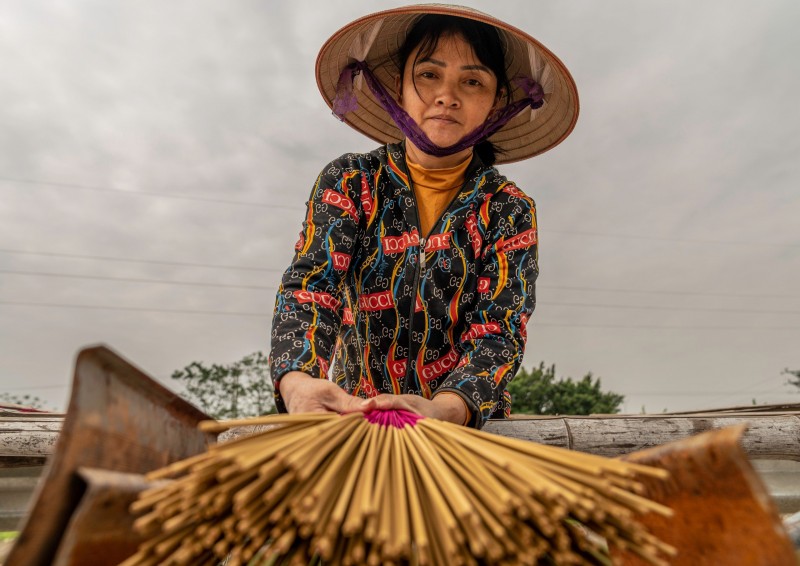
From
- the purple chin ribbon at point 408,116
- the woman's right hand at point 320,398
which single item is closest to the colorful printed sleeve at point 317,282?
the woman's right hand at point 320,398

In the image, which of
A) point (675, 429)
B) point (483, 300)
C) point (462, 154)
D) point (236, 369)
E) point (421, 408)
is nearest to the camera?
point (421, 408)

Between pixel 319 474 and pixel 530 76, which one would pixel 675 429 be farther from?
pixel 319 474

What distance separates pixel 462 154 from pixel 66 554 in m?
1.59

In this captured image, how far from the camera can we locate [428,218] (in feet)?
6.24

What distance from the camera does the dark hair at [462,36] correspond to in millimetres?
1774

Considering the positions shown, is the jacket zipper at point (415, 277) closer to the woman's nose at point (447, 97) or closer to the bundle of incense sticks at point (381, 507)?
the woman's nose at point (447, 97)

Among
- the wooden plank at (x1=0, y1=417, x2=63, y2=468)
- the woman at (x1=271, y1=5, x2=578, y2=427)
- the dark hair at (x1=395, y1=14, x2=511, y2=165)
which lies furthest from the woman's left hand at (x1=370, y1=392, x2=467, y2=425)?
the wooden plank at (x1=0, y1=417, x2=63, y2=468)

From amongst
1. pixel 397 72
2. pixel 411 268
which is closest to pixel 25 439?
pixel 411 268

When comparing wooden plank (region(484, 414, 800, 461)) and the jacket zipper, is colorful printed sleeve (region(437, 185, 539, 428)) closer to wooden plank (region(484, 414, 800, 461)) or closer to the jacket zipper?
the jacket zipper

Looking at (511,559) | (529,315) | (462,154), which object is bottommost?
(511,559)

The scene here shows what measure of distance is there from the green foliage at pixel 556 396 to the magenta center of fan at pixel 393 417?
41.5 ft

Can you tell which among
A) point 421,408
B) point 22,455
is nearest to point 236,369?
point 22,455

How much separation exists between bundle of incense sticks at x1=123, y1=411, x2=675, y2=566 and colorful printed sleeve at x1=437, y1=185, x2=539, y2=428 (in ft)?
2.38

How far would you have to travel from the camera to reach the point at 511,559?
2.07 feet
